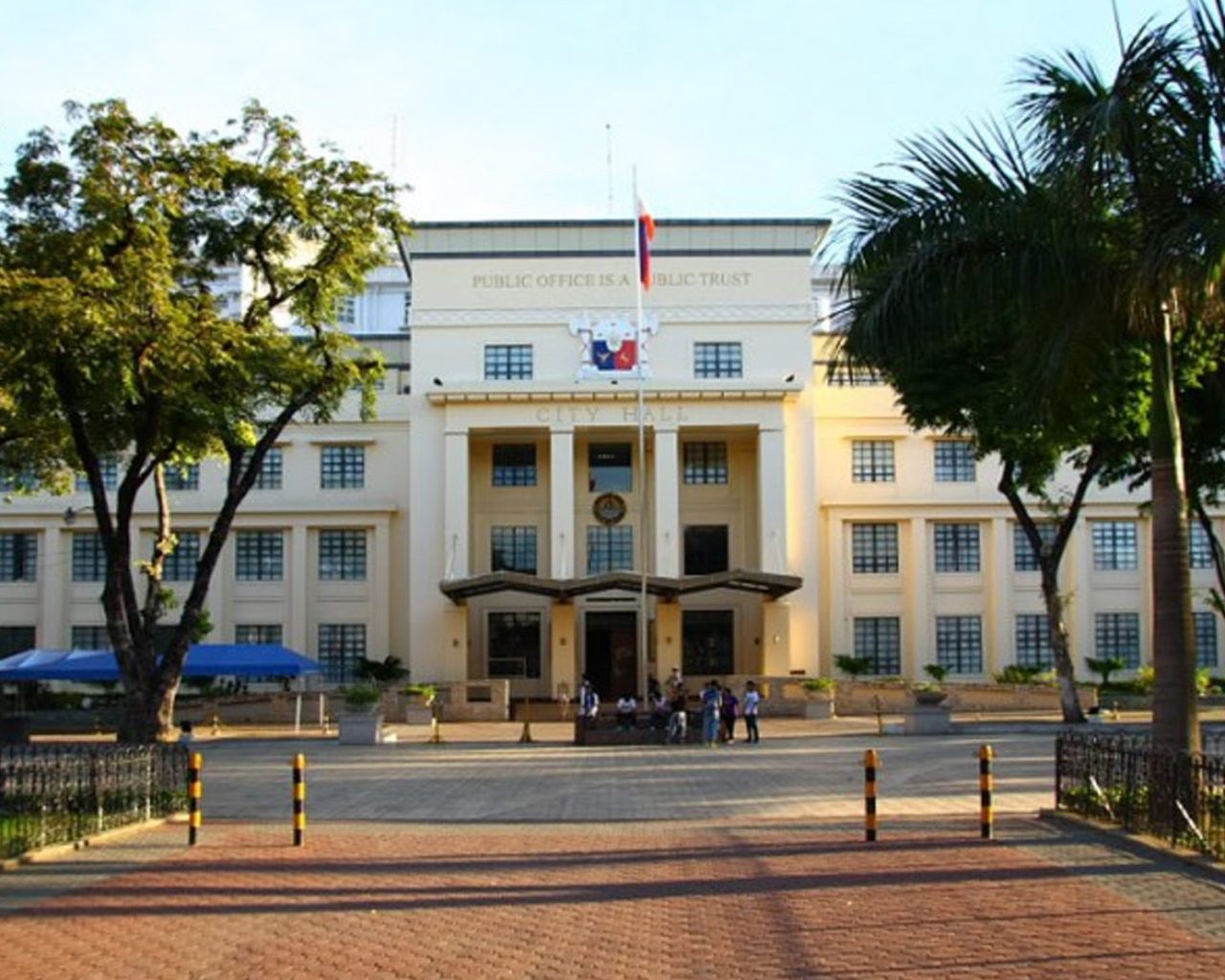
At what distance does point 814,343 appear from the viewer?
56.2 m

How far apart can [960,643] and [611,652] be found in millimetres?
12301

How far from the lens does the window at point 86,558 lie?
175 feet

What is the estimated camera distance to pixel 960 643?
52.6 meters

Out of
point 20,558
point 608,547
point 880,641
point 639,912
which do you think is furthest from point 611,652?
point 639,912

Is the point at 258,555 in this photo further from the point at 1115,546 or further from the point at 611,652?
the point at 1115,546

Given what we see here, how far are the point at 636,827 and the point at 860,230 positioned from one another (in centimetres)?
718

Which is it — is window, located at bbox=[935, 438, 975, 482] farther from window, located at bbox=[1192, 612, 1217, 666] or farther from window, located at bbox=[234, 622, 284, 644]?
window, located at bbox=[234, 622, 284, 644]

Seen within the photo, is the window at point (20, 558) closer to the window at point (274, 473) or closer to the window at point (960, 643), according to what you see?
the window at point (274, 473)

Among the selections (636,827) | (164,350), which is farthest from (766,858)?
(164,350)

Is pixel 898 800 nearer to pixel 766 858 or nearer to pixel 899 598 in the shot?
pixel 766 858

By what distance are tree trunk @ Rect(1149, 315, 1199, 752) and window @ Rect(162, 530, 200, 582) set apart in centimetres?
4357

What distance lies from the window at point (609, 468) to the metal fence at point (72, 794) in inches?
1422

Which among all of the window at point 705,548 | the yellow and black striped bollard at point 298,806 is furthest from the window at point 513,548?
the yellow and black striped bollard at point 298,806

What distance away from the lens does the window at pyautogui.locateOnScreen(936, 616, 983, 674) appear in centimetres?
5241
